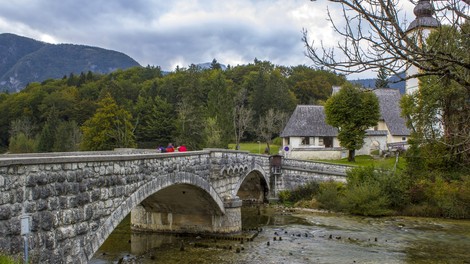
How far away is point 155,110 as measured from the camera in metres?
57.3

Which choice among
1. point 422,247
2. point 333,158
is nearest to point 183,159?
point 422,247

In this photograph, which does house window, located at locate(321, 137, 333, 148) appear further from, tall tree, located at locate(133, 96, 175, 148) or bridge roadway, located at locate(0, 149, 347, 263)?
bridge roadway, located at locate(0, 149, 347, 263)

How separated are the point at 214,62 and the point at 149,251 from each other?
94791mm

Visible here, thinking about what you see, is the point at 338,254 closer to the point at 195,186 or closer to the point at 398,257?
the point at 398,257

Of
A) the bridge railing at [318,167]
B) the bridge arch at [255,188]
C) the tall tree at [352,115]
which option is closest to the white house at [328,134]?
the tall tree at [352,115]

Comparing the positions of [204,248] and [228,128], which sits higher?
[228,128]

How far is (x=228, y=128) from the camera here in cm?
5428

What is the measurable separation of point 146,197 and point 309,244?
980 cm

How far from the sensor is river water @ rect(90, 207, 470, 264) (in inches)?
731

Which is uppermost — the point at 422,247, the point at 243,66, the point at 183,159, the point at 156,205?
the point at 243,66

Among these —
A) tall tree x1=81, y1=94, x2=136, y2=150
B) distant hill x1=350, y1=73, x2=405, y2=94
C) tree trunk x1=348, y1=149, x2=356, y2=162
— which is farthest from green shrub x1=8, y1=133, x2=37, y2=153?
distant hill x1=350, y1=73, x2=405, y2=94

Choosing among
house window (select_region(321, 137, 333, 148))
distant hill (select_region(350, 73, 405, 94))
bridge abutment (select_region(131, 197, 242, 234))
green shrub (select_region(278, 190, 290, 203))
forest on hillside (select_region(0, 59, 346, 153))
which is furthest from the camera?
forest on hillside (select_region(0, 59, 346, 153))

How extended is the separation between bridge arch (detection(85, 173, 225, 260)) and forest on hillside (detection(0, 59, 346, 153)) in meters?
27.1

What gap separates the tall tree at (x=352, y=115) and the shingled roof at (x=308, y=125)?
6790 mm
